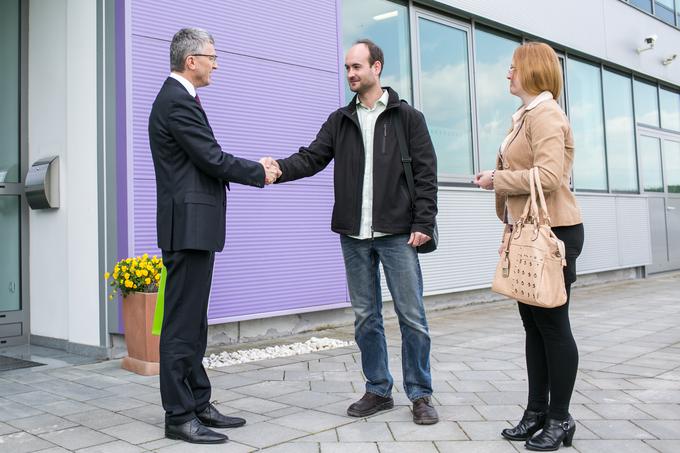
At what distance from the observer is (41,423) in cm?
317

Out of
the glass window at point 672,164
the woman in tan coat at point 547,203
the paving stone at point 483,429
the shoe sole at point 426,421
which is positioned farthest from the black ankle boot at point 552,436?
the glass window at point 672,164

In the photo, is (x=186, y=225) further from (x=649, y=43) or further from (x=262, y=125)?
(x=649, y=43)

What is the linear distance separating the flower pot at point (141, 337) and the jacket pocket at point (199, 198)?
5.09 feet

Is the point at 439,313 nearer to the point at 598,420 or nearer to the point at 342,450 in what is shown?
the point at 598,420

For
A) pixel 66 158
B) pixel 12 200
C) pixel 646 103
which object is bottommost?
pixel 12 200

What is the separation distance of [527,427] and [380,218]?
117 centimetres

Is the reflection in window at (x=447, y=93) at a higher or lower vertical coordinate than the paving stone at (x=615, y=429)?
higher

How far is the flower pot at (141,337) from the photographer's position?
428 cm

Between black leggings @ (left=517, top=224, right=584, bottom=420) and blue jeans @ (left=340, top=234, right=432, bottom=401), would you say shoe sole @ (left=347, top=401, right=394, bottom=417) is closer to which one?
blue jeans @ (left=340, top=234, right=432, bottom=401)

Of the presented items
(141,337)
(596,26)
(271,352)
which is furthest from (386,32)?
(596,26)

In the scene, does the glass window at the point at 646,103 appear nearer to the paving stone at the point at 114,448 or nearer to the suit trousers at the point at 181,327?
the suit trousers at the point at 181,327

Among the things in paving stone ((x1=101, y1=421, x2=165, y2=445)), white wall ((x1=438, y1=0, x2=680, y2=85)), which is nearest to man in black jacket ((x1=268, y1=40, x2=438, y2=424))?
paving stone ((x1=101, y1=421, x2=165, y2=445))

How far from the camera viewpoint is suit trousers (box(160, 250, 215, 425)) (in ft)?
9.51

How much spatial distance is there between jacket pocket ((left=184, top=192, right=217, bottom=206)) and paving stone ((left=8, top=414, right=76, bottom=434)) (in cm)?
127
